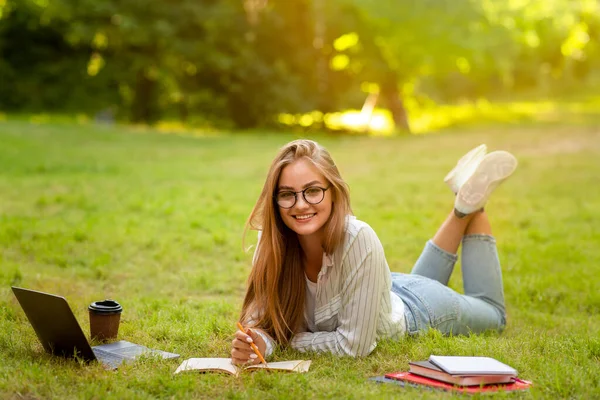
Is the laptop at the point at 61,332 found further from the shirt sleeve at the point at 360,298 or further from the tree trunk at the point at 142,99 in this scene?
the tree trunk at the point at 142,99

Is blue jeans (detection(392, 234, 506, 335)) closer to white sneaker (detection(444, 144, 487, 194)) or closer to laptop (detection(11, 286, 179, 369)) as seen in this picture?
white sneaker (detection(444, 144, 487, 194))

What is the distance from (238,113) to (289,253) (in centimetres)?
2324

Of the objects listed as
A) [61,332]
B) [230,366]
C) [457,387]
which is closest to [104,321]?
[61,332]

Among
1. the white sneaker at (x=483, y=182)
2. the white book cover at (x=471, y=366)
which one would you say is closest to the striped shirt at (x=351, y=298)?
the white book cover at (x=471, y=366)

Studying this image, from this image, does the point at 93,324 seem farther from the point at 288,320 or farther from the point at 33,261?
the point at 33,261

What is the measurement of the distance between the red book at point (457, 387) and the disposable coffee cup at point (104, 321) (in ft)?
5.88

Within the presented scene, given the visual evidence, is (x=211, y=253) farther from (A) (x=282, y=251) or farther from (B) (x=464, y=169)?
(A) (x=282, y=251)

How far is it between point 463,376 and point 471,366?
0.09 m

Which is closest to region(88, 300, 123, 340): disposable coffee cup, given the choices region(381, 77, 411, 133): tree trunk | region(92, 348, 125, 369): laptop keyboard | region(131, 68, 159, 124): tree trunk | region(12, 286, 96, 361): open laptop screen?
region(92, 348, 125, 369): laptop keyboard

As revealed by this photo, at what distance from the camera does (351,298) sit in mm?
4336

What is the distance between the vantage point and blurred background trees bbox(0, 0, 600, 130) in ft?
82.0

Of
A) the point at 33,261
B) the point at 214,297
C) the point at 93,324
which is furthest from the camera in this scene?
the point at 33,261

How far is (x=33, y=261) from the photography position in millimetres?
7469

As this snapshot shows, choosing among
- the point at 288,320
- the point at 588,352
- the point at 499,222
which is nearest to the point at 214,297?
the point at 288,320
